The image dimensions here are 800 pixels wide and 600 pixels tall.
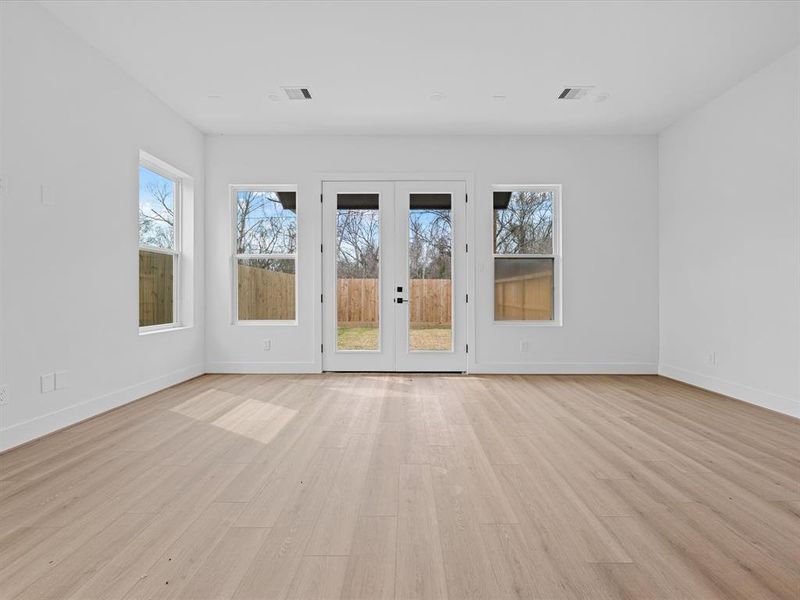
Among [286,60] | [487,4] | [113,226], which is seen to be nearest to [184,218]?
[113,226]

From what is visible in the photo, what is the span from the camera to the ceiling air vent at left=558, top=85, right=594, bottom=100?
4.26 m

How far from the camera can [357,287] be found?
18.4 ft

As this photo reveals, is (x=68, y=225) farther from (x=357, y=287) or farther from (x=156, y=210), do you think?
(x=357, y=287)

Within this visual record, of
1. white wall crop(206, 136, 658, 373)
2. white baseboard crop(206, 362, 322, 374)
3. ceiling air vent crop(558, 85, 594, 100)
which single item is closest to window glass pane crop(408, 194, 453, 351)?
white wall crop(206, 136, 658, 373)

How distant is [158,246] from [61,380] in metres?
1.91

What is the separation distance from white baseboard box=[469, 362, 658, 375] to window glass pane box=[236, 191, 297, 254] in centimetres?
283

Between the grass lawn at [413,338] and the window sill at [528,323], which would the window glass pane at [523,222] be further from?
the grass lawn at [413,338]

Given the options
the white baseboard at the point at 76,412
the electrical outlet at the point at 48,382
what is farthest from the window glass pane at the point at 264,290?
the electrical outlet at the point at 48,382

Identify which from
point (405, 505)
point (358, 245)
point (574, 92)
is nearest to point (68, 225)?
point (358, 245)

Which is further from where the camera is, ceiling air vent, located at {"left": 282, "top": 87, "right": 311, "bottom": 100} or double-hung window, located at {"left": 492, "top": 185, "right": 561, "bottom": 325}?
double-hung window, located at {"left": 492, "top": 185, "right": 561, "bottom": 325}

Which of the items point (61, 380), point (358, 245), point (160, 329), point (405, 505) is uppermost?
point (358, 245)

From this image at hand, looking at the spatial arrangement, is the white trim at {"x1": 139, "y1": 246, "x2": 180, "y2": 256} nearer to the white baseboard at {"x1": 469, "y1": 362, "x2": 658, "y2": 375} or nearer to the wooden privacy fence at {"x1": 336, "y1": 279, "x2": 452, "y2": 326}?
the wooden privacy fence at {"x1": 336, "y1": 279, "x2": 452, "y2": 326}

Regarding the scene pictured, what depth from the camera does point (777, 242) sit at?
381 cm

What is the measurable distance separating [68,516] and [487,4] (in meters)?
3.70
